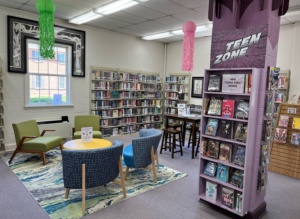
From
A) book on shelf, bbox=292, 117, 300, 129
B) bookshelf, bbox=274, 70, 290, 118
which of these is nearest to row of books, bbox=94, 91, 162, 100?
bookshelf, bbox=274, 70, 290, 118

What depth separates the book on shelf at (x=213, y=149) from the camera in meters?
2.87

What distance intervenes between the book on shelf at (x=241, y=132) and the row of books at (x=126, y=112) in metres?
4.63

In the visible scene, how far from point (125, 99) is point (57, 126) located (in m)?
2.26

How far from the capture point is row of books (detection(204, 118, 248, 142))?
260 cm

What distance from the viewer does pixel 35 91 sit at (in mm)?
5469

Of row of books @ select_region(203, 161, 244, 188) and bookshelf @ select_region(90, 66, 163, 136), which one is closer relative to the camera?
row of books @ select_region(203, 161, 244, 188)

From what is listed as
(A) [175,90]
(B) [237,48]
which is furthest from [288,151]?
(A) [175,90]

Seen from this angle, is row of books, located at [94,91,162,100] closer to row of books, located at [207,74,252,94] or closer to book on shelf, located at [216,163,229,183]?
row of books, located at [207,74,252,94]

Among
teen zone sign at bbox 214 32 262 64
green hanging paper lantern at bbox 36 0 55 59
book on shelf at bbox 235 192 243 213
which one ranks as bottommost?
book on shelf at bbox 235 192 243 213

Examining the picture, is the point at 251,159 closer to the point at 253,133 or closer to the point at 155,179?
the point at 253,133

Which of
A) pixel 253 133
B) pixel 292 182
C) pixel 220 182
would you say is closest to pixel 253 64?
pixel 253 133

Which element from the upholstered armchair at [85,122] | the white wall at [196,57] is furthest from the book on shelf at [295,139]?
the upholstered armchair at [85,122]

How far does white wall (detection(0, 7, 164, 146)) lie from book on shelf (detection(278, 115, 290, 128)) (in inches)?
181

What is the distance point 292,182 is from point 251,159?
1.98 m
